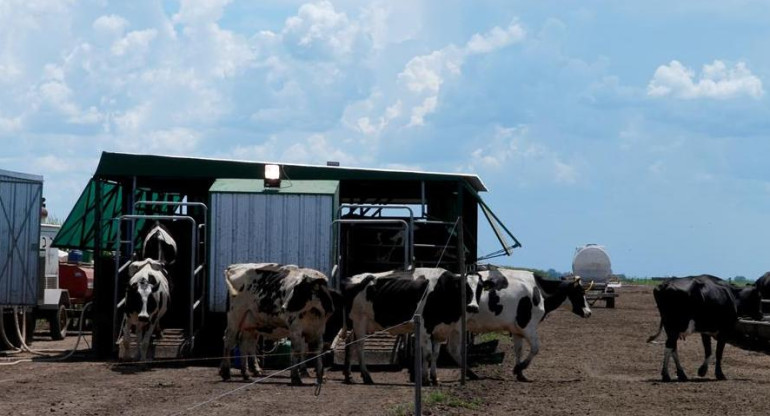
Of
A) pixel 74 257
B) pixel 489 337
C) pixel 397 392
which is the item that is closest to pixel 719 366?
pixel 397 392

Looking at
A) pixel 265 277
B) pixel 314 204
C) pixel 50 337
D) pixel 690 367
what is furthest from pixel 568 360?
pixel 50 337

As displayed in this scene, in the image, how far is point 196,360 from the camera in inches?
965

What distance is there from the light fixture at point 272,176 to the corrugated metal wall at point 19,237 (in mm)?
7087

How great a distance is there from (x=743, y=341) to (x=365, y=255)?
10.8 meters

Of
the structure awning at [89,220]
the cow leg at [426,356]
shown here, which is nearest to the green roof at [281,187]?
the structure awning at [89,220]

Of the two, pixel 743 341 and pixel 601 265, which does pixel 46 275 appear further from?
pixel 601 265

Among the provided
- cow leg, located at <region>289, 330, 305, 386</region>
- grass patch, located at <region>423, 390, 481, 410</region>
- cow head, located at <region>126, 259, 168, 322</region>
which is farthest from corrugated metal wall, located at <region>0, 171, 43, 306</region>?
grass patch, located at <region>423, 390, 481, 410</region>

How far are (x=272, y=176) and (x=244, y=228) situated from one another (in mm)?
1196

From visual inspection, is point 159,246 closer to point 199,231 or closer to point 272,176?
point 199,231

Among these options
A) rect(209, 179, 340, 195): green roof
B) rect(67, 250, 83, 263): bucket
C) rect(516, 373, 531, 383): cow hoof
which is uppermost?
rect(209, 179, 340, 195): green roof

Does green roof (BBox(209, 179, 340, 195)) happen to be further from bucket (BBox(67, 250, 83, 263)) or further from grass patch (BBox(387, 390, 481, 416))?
bucket (BBox(67, 250, 83, 263))

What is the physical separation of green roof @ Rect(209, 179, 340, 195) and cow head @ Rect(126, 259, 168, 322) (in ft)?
7.08

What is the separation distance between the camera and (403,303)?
21.7 metres

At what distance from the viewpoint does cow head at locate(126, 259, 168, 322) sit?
23.8 meters
